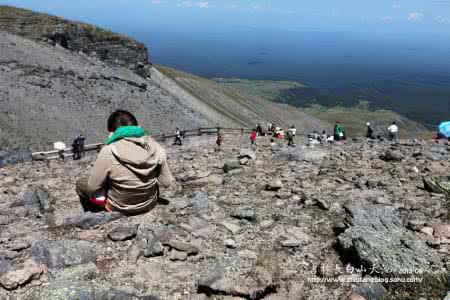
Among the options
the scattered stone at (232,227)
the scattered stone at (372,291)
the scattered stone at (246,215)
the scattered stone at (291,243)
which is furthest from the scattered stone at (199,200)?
the scattered stone at (372,291)

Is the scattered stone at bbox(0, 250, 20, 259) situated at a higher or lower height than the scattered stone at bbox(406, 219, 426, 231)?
lower

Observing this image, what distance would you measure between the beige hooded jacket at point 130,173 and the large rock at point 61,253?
118cm

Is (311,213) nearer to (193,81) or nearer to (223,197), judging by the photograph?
(223,197)

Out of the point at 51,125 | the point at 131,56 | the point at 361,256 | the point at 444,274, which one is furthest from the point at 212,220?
the point at 131,56

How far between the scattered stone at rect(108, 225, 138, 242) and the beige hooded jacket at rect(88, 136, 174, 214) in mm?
638

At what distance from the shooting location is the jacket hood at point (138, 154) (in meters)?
6.30

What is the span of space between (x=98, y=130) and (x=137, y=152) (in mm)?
41298

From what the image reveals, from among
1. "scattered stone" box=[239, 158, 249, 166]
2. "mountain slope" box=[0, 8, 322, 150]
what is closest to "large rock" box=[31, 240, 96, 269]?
"scattered stone" box=[239, 158, 249, 166]

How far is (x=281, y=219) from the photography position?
7.56 m

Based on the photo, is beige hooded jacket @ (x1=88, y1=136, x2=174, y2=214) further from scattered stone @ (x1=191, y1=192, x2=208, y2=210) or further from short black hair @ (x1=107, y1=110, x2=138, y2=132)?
scattered stone @ (x1=191, y1=192, x2=208, y2=210)

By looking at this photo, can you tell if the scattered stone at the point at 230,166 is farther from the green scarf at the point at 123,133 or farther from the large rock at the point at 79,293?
the large rock at the point at 79,293

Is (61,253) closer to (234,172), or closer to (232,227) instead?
(232,227)

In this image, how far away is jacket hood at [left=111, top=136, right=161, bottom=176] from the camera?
248 inches

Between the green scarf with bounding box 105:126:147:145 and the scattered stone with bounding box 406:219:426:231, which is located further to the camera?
the scattered stone with bounding box 406:219:426:231
